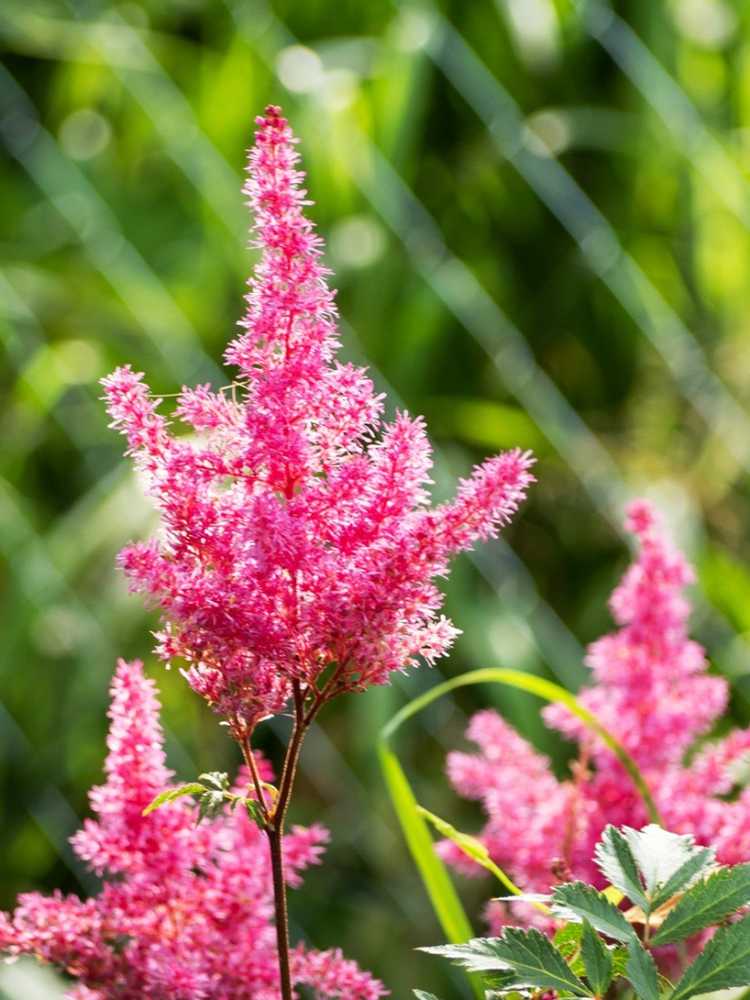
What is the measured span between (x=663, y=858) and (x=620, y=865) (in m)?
0.02

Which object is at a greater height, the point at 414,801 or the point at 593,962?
the point at 414,801

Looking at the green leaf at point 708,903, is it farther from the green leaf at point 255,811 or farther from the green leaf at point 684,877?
the green leaf at point 255,811

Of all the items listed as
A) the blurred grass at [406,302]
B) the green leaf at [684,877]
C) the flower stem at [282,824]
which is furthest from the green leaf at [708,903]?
the blurred grass at [406,302]

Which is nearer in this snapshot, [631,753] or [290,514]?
[290,514]

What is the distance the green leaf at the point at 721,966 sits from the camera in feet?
1.53

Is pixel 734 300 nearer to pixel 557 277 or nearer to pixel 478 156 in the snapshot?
pixel 557 277

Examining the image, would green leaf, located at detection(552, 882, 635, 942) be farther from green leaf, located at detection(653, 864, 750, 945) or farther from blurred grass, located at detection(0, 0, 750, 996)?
blurred grass, located at detection(0, 0, 750, 996)

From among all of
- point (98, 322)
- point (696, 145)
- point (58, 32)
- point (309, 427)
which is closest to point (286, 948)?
point (309, 427)

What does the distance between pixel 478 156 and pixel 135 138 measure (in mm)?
→ 525

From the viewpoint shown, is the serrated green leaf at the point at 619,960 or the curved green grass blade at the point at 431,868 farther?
the curved green grass blade at the point at 431,868

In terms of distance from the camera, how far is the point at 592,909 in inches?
18.6

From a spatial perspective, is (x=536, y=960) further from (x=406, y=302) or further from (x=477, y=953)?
(x=406, y=302)

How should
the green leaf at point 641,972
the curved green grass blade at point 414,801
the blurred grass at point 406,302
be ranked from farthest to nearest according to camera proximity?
1. the blurred grass at point 406,302
2. the curved green grass blade at point 414,801
3. the green leaf at point 641,972

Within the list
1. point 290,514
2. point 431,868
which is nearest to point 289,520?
point 290,514
